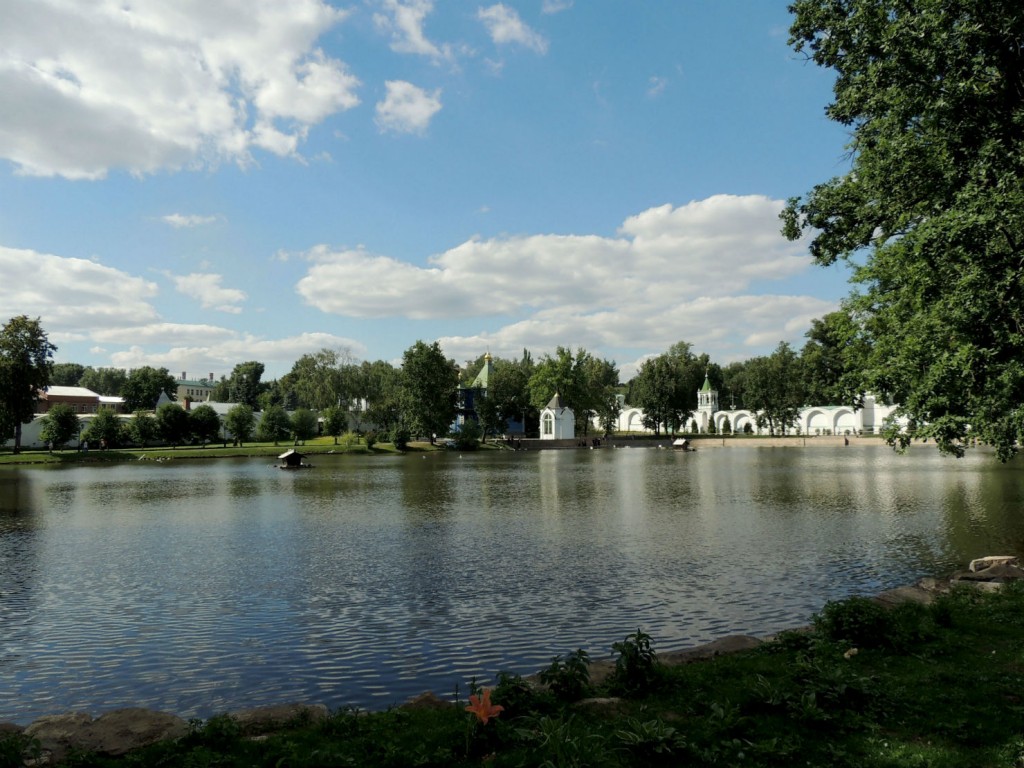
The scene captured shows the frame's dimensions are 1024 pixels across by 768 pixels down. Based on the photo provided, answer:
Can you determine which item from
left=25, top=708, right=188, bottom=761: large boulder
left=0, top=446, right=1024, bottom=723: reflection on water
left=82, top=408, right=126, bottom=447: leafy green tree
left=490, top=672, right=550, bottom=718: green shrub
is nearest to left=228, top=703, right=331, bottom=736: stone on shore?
left=25, top=708, right=188, bottom=761: large boulder

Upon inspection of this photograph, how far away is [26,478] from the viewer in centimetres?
5334

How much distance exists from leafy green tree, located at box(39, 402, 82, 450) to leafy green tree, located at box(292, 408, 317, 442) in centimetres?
2983

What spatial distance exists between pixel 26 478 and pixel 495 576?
51.9m

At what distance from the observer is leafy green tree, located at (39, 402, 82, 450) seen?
276 ft

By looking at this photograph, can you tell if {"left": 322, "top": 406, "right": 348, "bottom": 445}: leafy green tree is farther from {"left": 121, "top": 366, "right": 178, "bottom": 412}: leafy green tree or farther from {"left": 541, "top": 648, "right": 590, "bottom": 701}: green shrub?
{"left": 541, "top": 648, "right": 590, "bottom": 701}: green shrub

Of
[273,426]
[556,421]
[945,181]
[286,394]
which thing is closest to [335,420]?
[273,426]

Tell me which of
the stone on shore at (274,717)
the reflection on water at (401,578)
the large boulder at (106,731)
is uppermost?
the large boulder at (106,731)

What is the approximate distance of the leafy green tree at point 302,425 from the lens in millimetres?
108250

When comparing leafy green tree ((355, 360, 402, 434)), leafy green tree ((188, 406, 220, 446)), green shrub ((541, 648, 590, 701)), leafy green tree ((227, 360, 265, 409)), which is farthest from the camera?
leafy green tree ((227, 360, 265, 409))

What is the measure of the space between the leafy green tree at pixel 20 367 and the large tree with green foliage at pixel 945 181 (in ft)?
262

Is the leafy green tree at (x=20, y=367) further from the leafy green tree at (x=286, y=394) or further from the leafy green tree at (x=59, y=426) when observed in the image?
the leafy green tree at (x=286, y=394)

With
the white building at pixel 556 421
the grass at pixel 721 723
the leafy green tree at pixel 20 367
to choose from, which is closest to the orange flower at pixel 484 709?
the grass at pixel 721 723

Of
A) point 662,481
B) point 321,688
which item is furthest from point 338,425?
point 321,688

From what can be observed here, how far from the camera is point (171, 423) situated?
316ft
